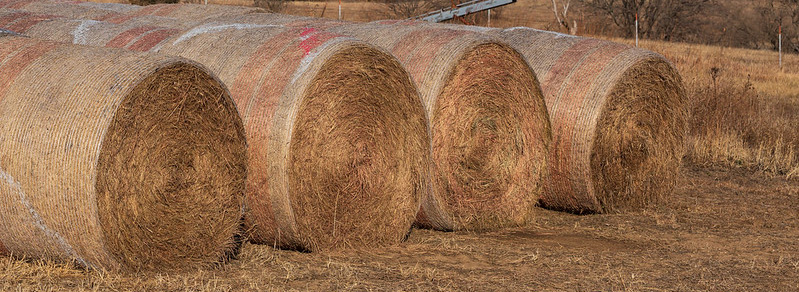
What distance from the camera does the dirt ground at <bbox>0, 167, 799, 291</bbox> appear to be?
→ 5.97 metres

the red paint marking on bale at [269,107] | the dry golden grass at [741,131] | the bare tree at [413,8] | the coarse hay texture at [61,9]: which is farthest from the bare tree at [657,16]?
the red paint marking on bale at [269,107]

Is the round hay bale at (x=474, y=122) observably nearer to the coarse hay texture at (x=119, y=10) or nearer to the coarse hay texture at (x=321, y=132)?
the coarse hay texture at (x=321, y=132)

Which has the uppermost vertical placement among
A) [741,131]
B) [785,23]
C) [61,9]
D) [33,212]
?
[61,9]

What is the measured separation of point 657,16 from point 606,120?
27.8m

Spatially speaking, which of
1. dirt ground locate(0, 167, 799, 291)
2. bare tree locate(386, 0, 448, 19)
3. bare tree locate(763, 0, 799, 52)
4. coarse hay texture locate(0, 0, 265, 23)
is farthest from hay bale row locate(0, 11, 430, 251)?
bare tree locate(763, 0, 799, 52)

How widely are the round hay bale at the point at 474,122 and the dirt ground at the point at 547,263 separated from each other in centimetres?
25

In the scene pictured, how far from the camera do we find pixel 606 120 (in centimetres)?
911

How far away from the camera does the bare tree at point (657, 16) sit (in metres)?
35.2

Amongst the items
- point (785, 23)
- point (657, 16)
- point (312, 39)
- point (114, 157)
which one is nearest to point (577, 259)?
point (312, 39)

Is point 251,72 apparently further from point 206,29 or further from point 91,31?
point 91,31

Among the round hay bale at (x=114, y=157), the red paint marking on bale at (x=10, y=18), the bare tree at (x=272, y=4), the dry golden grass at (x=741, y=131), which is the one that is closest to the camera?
the round hay bale at (x=114, y=157)

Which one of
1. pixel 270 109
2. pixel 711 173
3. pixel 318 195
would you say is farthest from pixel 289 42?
pixel 711 173

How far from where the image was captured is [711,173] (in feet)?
40.5

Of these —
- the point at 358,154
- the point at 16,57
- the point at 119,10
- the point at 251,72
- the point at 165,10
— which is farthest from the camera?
the point at 119,10
